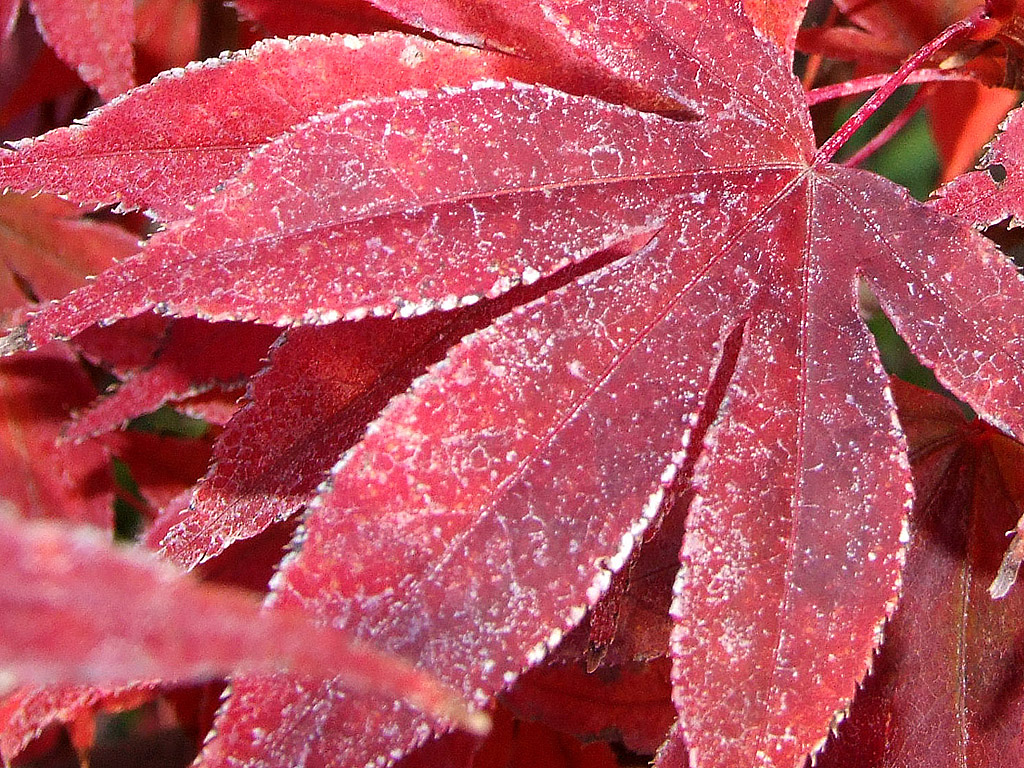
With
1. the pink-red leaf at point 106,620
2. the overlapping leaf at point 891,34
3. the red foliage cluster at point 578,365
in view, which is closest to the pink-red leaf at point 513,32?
the red foliage cluster at point 578,365

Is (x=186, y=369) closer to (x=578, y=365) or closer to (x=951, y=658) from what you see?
(x=578, y=365)

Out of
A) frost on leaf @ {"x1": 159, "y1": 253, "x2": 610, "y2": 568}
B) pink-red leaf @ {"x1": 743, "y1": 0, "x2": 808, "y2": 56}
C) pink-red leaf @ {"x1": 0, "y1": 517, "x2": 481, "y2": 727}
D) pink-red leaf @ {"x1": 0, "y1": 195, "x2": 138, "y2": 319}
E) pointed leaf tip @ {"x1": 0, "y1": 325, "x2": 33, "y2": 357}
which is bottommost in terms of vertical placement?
pink-red leaf @ {"x1": 0, "y1": 195, "x2": 138, "y2": 319}

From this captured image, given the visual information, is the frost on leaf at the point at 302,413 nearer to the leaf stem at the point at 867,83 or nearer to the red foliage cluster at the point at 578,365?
the red foliage cluster at the point at 578,365

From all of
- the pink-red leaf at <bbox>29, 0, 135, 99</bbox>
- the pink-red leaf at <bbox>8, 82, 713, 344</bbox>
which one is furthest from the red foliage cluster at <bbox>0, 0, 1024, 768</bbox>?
the pink-red leaf at <bbox>29, 0, 135, 99</bbox>

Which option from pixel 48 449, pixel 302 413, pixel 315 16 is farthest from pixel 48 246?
pixel 302 413

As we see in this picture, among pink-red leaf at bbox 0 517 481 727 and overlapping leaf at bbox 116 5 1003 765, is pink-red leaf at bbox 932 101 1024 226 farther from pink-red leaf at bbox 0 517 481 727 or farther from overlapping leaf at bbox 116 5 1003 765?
pink-red leaf at bbox 0 517 481 727

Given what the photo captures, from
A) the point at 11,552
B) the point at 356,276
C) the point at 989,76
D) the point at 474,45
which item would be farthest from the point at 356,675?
the point at 989,76
